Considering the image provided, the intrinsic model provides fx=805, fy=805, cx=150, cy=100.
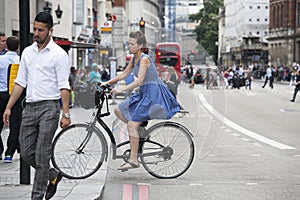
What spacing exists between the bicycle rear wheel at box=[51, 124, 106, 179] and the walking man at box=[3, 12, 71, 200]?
2.45 metres

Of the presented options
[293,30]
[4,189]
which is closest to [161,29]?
[4,189]

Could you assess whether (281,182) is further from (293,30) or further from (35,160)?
(293,30)

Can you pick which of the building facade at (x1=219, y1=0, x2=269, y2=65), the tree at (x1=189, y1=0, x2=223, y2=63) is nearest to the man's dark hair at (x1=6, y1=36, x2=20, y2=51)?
the building facade at (x1=219, y1=0, x2=269, y2=65)

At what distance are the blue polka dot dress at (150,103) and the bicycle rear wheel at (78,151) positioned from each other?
1.76 ft

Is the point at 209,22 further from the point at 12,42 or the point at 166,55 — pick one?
the point at 12,42

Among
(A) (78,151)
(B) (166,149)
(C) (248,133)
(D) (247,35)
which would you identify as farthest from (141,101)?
(D) (247,35)

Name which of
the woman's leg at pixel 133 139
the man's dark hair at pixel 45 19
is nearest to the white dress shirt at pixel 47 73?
the man's dark hair at pixel 45 19

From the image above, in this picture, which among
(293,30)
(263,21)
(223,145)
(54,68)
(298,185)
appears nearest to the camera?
(54,68)

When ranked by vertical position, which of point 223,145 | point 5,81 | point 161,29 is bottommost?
point 223,145

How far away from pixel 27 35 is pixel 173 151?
261 centimetres

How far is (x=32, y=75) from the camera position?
7887 mm

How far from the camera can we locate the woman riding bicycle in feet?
34.0

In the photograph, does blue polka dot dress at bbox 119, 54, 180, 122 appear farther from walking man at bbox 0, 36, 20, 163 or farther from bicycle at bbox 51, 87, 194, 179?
walking man at bbox 0, 36, 20, 163

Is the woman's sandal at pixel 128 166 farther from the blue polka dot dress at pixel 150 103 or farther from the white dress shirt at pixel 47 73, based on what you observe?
the white dress shirt at pixel 47 73
